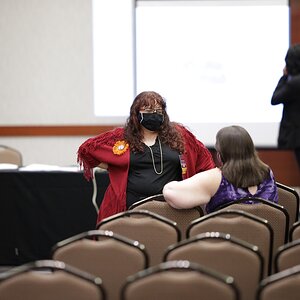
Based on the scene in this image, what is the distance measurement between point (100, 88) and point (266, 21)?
196 cm

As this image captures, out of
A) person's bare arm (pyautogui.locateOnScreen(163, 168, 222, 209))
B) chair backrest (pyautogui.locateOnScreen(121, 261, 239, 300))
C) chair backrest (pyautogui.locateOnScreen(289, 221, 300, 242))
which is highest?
person's bare arm (pyautogui.locateOnScreen(163, 168, 222, 209))

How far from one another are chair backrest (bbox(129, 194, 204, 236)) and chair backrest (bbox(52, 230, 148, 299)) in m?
0.95

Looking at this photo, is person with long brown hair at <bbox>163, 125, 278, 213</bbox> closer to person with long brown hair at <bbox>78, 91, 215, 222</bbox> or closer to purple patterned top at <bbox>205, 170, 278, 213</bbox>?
purple patterned top at <bbox>205, 170, 278, 213</bbox>

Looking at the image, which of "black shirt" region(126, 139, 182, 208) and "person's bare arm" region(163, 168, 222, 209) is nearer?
"person's bare arm" region(163, 168, 222, 209)

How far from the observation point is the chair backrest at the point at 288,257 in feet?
12.0

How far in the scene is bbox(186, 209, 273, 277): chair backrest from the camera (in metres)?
4.11

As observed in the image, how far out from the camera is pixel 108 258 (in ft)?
12.0

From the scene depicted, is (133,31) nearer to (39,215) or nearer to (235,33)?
(235,33)

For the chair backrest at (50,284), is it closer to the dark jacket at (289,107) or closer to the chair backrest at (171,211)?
the chair backrest at (171,211)

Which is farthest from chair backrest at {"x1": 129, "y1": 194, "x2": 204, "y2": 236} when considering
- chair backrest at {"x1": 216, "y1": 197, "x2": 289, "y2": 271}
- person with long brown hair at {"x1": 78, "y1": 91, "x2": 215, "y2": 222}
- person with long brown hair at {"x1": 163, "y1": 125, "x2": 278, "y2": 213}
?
person with long brown hair at {"x1": 78, "y1": 91, "x2": 215, "y2": 222}

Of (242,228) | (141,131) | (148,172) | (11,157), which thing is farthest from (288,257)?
(11,157)

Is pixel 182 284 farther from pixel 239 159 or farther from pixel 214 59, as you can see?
pixel 214 59

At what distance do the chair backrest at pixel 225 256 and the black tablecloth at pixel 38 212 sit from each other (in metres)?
2.96

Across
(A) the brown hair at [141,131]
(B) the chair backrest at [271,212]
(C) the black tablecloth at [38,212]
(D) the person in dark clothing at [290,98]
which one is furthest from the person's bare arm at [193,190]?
(D) the person in dark clothing at [290,98]
